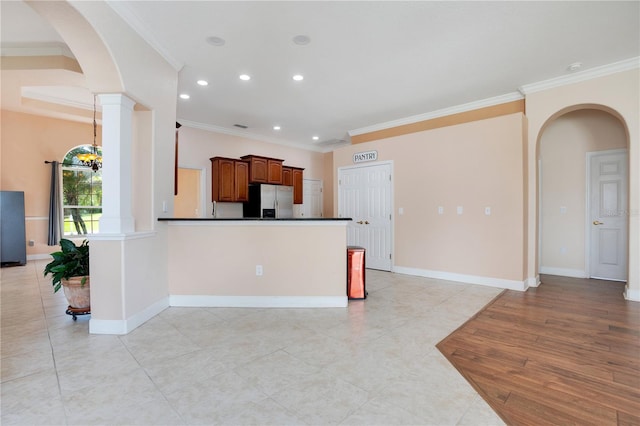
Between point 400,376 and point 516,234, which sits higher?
point 516,234

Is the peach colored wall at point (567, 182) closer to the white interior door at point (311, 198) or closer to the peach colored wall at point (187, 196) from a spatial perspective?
the white interior door at point (311, 198)

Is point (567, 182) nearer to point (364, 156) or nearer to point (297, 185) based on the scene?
point (364, 156)

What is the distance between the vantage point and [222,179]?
635 cm

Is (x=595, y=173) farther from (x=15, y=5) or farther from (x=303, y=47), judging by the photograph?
(x=15, y=5)

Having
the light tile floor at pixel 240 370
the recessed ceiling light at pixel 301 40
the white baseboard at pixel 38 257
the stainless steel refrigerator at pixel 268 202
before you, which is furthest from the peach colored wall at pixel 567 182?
the white baseboard at pixel 38 257

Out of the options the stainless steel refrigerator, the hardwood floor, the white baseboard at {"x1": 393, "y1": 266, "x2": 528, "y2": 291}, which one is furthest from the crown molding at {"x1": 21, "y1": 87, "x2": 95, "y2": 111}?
the hardwood floor

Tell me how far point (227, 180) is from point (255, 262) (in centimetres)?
341

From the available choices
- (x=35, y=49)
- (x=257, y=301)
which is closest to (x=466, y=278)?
(x=257, y=301)

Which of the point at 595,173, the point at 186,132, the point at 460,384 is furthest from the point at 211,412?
the point at 595,173

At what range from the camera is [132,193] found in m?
2.98

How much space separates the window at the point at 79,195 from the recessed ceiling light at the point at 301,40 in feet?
20.1

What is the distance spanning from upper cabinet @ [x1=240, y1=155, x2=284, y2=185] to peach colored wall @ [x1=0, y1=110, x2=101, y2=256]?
4004mm

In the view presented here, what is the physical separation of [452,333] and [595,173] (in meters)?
4.40

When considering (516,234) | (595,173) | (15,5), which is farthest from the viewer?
(595,173)
